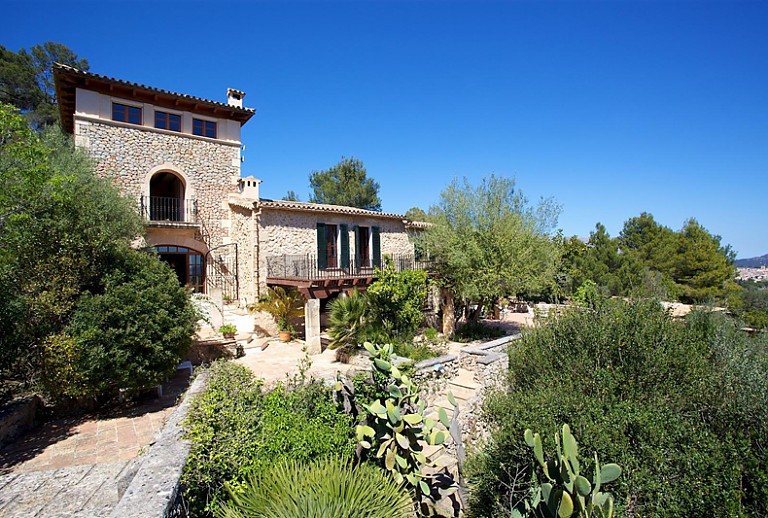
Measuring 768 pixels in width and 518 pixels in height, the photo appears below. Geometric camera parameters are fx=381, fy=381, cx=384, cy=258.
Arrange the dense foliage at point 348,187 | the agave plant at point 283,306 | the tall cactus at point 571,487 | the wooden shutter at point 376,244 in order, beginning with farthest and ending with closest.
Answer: the dense foliage at point 348,187
the wooden shutter at point 376,244
the agave plant at point 283,306
the tall cactus at point 571,487

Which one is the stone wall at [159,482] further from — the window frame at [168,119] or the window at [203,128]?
the window at [203,128]

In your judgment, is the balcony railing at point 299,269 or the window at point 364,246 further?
the window at point 364,246

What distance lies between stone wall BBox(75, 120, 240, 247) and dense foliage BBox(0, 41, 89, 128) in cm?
1080

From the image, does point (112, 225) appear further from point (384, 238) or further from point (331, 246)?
point (384, 238)

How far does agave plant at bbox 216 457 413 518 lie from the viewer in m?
3.59

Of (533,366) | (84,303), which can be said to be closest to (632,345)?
(533,366)

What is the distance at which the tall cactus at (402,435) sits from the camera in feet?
15.3

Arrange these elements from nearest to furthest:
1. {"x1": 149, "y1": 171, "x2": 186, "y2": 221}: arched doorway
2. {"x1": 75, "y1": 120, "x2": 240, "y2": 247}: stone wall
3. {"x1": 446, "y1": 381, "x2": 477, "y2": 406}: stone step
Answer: {"x1": 446, "y1": 381, "x2": 477, "y2": 406}: stone step
{"x1": 75, "y1": 120, "x2": 240, "y2": 247}: stone wall
{"x1": 149, "y1": 171, "x2": 186, "y2": 221}: arched doorway

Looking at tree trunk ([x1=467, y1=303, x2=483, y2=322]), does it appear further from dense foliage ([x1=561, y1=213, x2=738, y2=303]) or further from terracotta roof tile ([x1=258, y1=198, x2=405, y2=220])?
dense foliage ([x1=561, y1=213, x2=738, y2=303])

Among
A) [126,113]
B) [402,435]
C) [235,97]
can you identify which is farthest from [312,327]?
[235,97]

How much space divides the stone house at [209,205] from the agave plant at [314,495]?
32.4 feet

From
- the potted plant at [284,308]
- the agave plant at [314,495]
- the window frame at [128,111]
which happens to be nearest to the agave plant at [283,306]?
the potted plant at [284,308]

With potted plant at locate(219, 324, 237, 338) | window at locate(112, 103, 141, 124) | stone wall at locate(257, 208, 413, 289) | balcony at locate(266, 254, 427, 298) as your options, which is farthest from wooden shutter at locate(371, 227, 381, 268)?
window at locate(112, 103, 141, 124)

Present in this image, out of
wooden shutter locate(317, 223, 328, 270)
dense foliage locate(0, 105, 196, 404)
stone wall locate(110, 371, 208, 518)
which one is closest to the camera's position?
stone wall locate(110, 371, 208, 518)
